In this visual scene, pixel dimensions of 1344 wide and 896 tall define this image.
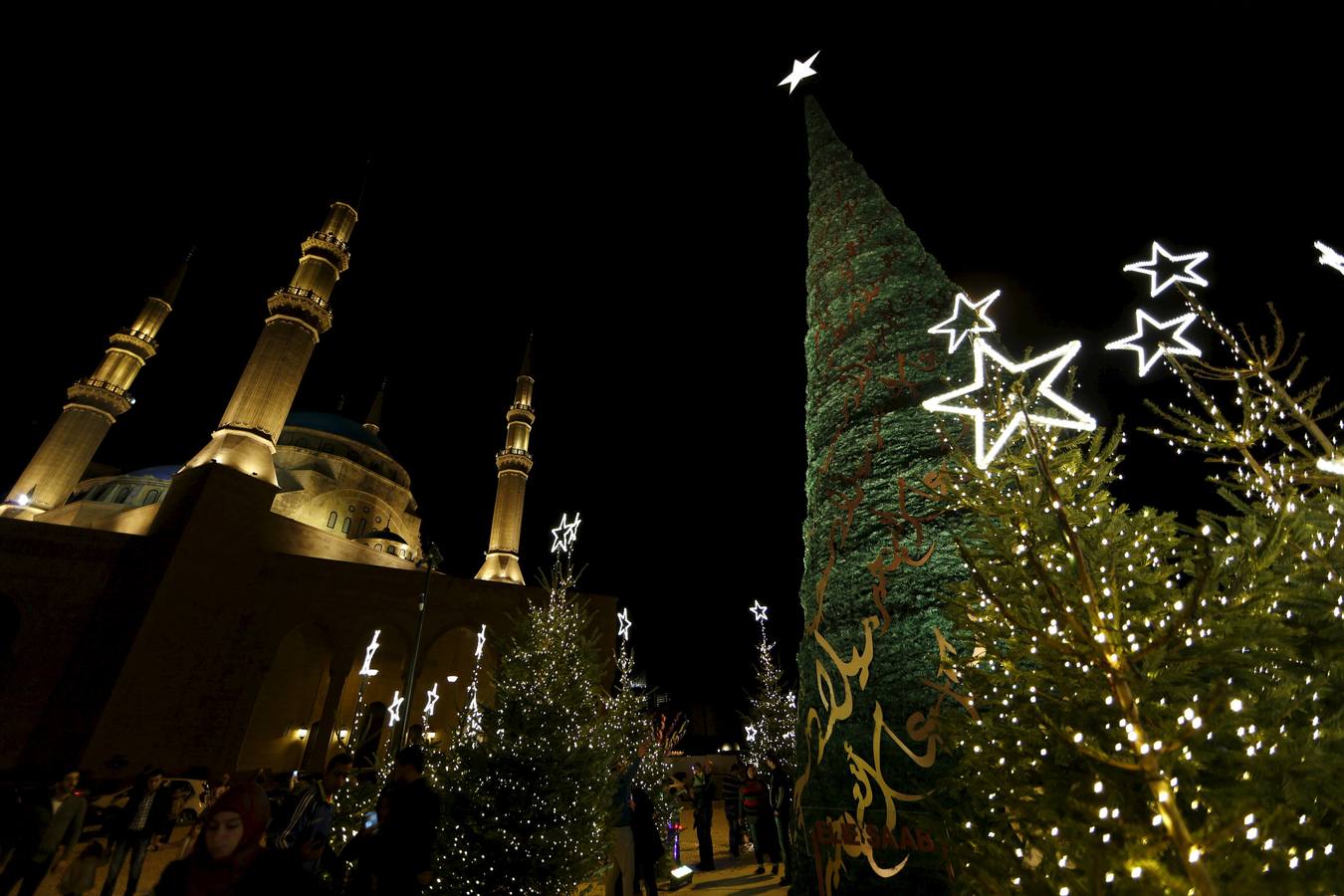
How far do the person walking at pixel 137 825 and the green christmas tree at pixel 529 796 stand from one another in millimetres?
3765

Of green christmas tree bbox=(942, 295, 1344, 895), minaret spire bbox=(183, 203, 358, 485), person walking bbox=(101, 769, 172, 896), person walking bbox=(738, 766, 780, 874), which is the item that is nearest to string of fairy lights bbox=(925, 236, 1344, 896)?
green christmas tree bbox=(942, 295, 1344, 895)

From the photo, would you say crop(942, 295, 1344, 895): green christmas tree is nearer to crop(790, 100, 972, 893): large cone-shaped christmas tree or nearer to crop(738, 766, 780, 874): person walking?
crop(790, 100, 972, 893): large cone-shaped christmas tree

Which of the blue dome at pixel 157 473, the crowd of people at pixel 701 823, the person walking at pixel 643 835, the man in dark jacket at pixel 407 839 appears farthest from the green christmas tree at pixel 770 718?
the blue dome at pixel 157 473

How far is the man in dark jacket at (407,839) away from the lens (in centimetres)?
454

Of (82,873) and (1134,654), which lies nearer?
(1134,654)

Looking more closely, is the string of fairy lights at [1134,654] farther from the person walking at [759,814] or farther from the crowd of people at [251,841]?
the person walking at [759,814]

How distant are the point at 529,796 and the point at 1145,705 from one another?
295 inches

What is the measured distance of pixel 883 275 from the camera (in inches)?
279

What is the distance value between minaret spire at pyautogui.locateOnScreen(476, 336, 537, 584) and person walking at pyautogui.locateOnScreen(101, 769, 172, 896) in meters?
23.9

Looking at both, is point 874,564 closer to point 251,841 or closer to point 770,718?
point 251,841

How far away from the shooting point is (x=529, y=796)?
26.3 ft

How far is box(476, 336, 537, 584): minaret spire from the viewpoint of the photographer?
33969mm

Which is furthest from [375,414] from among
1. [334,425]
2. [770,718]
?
[770,718]

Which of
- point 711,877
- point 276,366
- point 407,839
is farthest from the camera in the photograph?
point 276,366
